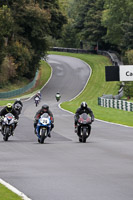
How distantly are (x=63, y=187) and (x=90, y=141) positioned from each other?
11742 millimetres

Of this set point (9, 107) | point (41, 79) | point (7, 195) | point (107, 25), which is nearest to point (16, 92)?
point (41, 79)

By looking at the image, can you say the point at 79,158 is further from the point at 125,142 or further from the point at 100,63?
the point at 100,63

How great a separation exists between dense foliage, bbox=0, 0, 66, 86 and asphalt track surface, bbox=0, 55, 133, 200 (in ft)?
165

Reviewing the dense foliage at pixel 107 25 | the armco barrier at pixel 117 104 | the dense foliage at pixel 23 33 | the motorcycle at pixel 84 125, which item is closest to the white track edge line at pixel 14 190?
the motorcycle at pixel 84 125

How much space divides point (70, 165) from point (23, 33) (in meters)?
72.8

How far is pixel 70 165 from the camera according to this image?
47.0 feet

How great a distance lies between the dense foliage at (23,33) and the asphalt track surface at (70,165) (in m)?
50.2

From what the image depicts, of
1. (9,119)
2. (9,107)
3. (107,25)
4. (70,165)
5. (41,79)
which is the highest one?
(107,25)

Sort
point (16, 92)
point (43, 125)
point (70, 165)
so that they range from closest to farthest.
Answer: point (70, 165) < point (43, 125) < point (16, 92)

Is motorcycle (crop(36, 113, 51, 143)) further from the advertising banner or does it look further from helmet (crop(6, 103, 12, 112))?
the advertising banner

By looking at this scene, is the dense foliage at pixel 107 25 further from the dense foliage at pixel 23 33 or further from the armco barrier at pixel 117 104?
the armco barrier at pixel 117 104

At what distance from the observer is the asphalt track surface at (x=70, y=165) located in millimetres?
10383

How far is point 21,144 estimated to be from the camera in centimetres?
2091

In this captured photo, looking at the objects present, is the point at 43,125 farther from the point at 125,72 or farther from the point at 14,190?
the point at 125,72
